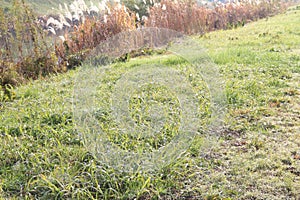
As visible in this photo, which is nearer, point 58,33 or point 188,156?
point 188,156

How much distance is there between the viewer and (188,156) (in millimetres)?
2473

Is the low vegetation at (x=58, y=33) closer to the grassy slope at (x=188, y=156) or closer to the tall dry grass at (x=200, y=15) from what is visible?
the tall dry grass at (x=200, y=15)

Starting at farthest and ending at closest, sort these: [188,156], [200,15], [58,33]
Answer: [200,15] → [58,33] → [188,156]

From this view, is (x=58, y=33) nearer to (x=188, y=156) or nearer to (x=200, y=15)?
(x=200, y=15)

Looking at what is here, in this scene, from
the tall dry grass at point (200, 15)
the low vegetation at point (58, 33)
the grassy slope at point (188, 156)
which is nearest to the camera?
the grassy slope at point (188, 156)

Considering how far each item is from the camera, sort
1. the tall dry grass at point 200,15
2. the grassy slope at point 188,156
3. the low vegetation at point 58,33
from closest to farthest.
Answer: the grassy slope at point 188,156 → the low vegetation at point 58,33 → the tall dry grass at point 200,15

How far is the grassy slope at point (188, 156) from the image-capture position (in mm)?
2113

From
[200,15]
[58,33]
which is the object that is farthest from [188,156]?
[200,15]

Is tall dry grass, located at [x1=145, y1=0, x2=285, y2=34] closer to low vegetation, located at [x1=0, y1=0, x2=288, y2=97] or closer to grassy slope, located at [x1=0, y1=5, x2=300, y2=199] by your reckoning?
low vegetation, located at [x1=0, y1=0, x2=288, y2=97]

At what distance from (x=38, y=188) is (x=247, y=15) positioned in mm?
10430

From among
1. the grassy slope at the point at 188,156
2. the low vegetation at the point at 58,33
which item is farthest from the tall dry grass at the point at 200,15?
the grassy slope at the point at 188,156

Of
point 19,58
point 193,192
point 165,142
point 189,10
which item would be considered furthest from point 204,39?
point 193,192

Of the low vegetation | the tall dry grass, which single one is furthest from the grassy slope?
the tall dry grass

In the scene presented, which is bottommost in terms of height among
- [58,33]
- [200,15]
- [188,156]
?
[188,156]
